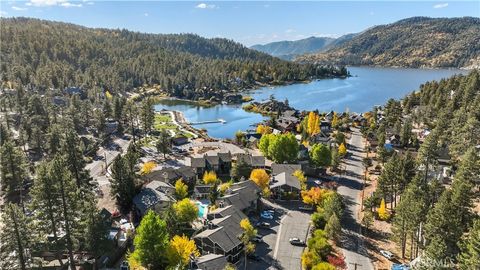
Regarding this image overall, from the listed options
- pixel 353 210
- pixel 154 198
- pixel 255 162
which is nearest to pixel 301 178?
pixel 353 210

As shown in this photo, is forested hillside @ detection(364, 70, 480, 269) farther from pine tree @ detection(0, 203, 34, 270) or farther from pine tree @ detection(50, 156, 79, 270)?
pine tree @ detection(0, 203, 34, 270)

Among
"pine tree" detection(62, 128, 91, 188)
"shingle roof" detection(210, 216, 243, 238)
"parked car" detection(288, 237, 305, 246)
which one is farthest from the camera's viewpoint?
"pine tree" detection(62, 128, 91, 188)

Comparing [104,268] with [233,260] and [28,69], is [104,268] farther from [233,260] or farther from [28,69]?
[28,69]

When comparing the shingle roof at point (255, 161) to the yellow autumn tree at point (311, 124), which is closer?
the shingle roof at point (255, 161)

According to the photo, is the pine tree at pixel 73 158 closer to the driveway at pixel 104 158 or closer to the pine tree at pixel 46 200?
the driveway at pixel 104 158

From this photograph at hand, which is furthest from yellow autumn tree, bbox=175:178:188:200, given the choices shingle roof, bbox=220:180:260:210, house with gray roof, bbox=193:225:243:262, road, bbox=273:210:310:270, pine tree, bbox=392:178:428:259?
pine tree, bbox=392:178:428:259

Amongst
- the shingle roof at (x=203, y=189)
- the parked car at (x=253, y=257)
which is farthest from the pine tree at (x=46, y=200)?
the shingle roof at (x=203, y=189)
